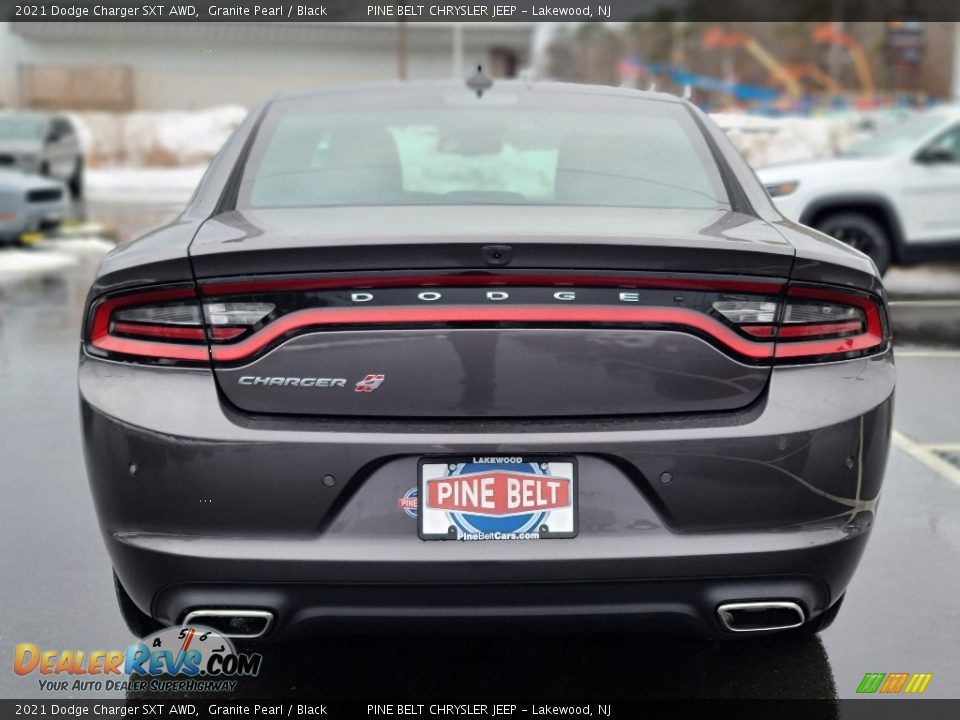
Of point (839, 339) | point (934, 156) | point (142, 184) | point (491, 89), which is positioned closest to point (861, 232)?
point (934, 156)

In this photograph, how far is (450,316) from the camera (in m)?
2.61

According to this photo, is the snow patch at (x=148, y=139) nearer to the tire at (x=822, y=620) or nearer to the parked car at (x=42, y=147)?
the parked car at (x=42, y=147)

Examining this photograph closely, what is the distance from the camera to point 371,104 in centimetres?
397

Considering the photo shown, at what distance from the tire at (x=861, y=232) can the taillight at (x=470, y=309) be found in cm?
865

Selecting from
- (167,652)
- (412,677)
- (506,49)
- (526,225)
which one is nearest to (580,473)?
(526,225)

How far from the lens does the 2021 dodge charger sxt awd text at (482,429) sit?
2.58 metres

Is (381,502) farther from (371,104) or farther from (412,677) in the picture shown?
(371,104)

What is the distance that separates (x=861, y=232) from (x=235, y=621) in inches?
371

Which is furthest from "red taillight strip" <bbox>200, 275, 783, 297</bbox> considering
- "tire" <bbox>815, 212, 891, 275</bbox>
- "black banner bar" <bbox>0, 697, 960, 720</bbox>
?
"tire" <bbox>815, 212, 891, 275</bbox>

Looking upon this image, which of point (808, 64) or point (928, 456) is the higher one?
point (928, 456)

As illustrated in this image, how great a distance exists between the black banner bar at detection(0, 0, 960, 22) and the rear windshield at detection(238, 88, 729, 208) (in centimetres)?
758

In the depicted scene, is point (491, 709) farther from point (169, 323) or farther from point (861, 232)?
point (861, 232)

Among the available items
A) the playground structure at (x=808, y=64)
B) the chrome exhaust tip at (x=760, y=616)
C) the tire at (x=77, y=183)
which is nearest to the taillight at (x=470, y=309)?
the chrome exhaust tip at (x=760, y=616)

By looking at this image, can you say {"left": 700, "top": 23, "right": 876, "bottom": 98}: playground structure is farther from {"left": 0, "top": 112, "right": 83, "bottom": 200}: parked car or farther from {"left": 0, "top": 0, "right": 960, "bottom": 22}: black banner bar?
{"left": 0, "top": 112, "right": 83, "bottom": 200}: parked car
